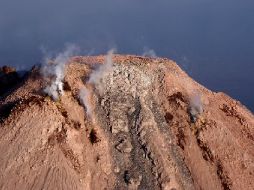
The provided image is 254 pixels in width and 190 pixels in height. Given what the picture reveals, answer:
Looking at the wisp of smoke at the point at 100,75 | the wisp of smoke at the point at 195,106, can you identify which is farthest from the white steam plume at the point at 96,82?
the wisp of smoke at the point at 195,106

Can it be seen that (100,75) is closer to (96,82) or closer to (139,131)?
(96,82)

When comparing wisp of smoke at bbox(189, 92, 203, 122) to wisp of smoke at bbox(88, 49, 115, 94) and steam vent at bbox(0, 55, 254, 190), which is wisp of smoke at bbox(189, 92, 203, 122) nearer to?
steam vent at bbox(0, 55, 254, 190)

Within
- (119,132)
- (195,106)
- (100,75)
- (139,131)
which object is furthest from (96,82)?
(195,106)

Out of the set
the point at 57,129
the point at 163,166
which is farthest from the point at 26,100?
the point at 163,166

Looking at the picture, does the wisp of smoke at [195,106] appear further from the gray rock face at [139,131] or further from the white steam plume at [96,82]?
the white steam plume at [96,82]

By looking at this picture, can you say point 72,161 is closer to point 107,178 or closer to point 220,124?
point 107,178

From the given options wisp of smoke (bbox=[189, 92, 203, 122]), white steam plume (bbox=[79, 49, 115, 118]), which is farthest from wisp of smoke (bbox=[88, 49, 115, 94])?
wisp of smoke (bbox=[189, 92, 203, 122])

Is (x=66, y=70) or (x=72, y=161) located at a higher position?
(x=66, y=70)
